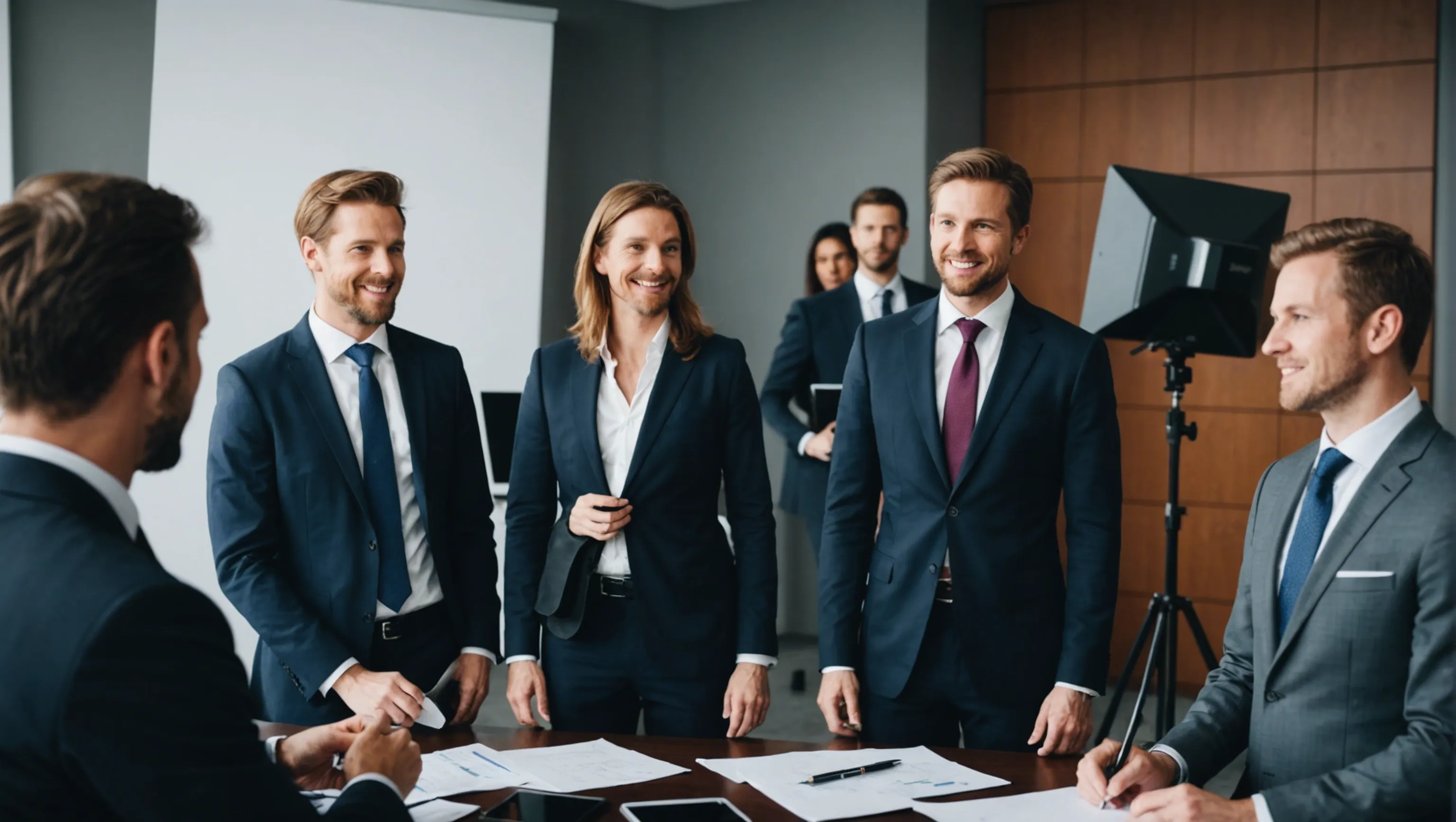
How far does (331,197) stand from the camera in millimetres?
2363

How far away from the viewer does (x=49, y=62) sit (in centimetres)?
461

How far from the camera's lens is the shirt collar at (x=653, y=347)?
2.56 meters

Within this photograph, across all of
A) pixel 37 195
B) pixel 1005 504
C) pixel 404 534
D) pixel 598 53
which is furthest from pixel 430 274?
pixel 37 195

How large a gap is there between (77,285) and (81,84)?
4.17 metres

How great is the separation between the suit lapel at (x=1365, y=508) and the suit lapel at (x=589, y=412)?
4.32 ft

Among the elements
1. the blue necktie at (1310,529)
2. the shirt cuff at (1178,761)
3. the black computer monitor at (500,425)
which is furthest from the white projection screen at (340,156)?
the blue necktie at (1310,529)

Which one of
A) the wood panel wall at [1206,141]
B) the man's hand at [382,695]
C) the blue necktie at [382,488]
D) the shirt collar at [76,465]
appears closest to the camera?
the shirt collar at [76,465]

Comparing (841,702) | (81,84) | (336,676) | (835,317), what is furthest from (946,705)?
(81,84)

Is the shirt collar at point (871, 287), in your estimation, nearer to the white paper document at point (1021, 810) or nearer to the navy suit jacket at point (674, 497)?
the navy suit jacket at point (674, 497)

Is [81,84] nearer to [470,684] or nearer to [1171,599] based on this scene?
[470,684]

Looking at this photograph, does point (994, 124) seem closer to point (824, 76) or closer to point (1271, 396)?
point (824, 76)

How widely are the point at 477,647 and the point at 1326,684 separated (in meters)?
1.50

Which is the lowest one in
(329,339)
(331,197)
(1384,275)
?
(329,339)

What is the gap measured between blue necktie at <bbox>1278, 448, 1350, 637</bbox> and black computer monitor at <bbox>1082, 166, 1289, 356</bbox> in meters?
1.95
